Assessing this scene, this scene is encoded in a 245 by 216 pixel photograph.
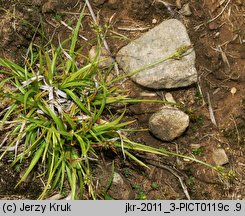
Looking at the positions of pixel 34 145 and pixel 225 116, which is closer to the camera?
pixel 34 145

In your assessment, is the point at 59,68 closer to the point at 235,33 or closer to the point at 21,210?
the point at 21,210

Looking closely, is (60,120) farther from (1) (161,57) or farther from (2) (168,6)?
(2) (168,6)

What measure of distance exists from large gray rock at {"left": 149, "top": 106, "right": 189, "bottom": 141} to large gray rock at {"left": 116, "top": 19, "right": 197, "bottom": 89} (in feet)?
0.79

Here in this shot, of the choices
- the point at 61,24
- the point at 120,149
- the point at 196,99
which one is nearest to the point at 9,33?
the point at 61,24

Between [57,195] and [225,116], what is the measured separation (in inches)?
61.7

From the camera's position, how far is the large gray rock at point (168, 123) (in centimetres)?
364

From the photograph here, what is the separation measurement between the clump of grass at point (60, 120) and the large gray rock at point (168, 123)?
224 mm

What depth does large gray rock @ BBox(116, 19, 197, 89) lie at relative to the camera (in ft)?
12.0

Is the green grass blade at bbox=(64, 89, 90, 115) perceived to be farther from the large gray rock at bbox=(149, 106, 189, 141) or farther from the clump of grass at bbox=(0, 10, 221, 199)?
the large gray rock at bbox=(149, 106, 189, 141)

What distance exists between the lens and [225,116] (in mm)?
3775

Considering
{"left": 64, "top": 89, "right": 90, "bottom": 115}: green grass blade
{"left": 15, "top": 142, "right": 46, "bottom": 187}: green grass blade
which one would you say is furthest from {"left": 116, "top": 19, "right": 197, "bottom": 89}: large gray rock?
{"left": 15, "top": 142, "right": 46, "bottom": 187}: green grass blade

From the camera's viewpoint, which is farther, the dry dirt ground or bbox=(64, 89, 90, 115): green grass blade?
the dry dirt ground

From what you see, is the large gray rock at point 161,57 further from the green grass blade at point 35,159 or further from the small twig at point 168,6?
the green grass blade at point 35,159

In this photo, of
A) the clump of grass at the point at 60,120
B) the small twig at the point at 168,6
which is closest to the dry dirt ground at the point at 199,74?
the small twig at the point at 168,6
